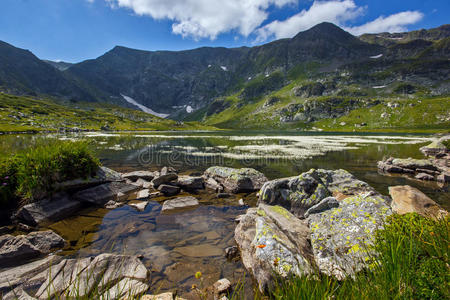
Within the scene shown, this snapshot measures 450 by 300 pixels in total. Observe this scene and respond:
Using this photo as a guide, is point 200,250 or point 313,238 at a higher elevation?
point 313,238

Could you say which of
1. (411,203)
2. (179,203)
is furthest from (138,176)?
(411,203)

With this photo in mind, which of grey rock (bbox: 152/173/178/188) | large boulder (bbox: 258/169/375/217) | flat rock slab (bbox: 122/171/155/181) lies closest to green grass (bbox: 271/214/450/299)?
large boulder (bbox: 258/169/375/217)

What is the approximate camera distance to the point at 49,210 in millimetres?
11898

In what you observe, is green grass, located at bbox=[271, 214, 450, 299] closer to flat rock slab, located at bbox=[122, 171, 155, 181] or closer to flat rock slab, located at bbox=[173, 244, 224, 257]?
flat rock slab, located at bbox=[173, 244, 224, 257]

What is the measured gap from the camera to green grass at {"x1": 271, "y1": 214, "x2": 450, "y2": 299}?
10.3 feet

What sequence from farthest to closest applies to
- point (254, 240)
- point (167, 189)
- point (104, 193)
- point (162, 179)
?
point (162, 179)
point (167, 189)
point (104, 193)
point (254, 240)

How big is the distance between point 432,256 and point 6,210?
62.1ft

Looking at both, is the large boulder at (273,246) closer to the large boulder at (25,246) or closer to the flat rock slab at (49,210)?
the large boulder at (25,246)

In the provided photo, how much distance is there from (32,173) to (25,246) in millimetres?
6269

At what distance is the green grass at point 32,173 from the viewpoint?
39.8 feet

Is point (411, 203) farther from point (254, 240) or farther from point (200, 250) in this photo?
point (200, 250)

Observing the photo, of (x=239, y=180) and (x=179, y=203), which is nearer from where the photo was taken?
(x=179, y=203)

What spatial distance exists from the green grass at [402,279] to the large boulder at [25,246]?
10214 mm

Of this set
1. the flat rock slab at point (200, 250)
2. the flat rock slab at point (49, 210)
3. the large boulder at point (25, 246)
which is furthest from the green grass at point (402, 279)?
the flat rock slab at point (49, 210)
